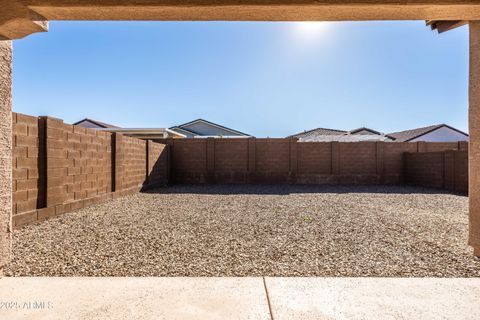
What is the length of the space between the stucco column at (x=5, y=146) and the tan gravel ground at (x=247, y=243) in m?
0.42

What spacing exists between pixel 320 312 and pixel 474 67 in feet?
10.9

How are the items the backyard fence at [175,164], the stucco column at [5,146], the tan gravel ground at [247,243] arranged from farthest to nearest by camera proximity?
the backyard fence at [175,164] < the tan gravel ground at [247,243] < the stucco column at [5,146]

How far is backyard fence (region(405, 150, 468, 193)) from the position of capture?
1150cm

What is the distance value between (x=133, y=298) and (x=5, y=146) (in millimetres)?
2182

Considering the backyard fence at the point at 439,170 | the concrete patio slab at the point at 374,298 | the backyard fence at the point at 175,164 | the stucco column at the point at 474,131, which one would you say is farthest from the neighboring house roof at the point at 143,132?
the stucco column at the point at 474,131

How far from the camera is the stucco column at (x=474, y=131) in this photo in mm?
3086

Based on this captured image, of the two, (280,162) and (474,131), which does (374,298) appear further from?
(280,162)

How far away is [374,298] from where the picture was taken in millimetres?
2418

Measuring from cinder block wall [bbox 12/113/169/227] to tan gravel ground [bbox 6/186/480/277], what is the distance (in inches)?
17.1

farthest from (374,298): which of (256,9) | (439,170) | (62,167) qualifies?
(439,170)

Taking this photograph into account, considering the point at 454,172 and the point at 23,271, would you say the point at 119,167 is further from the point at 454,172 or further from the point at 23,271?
the point at 454,172

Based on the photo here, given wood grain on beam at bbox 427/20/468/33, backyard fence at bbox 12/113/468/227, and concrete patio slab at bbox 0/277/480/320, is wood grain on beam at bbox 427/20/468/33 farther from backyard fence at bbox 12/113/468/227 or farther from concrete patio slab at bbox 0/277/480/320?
backyard fence at bbox 12/113/468/227

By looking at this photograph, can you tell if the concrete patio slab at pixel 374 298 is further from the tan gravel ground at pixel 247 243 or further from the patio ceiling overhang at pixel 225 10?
the patio ceiling overhang at pixel 225 10

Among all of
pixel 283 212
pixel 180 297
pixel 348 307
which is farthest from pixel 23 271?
pixel 283 212
